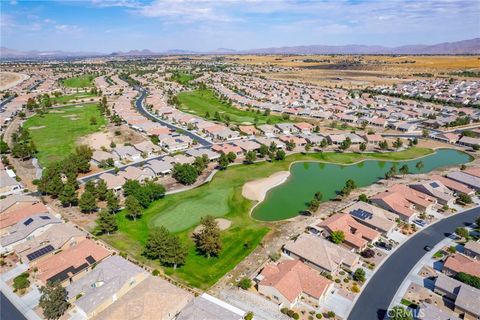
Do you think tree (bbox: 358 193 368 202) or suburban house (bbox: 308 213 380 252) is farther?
tree (bbox: 358 193 368 202)

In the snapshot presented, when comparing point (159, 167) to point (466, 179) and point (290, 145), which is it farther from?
point (466, 179)

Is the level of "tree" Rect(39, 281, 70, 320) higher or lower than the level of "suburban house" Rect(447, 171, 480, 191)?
lower

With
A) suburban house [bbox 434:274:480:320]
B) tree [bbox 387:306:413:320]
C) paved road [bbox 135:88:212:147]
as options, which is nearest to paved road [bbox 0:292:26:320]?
tree [bbox 387:306:413:320]

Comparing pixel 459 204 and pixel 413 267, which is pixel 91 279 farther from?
pixel 459 204

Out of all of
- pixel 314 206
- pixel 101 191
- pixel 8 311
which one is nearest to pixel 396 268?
pixel 314 206

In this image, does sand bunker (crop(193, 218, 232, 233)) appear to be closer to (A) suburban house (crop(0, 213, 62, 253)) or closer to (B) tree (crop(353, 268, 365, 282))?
(B) tree (crop(353, 268, 365, 282))

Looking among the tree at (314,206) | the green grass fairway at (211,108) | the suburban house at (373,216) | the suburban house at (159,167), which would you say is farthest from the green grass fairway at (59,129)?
the suburban house at (373,216)
